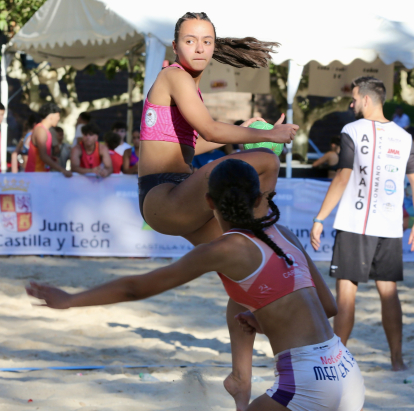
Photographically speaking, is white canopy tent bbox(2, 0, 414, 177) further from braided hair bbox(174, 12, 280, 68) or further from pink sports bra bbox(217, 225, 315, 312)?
pink sports bra bbox(217, 225, 315, 312)

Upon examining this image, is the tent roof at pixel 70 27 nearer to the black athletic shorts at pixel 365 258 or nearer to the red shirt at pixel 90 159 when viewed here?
the red shirt at pixel 90 159

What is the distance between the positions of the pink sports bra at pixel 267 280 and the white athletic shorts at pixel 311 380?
23 cm

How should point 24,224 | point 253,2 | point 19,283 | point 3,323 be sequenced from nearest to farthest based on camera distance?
point 3,323
point 19,283
point 24,224
point 253,2

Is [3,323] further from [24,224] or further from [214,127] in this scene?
[214,127]

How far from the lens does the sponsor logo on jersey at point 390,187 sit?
14.9 feet

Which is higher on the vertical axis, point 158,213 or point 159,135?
point 159,135

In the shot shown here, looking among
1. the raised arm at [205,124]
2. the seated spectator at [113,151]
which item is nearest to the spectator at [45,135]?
the seated spectator at [113,151]

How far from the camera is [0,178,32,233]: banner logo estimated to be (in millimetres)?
8180

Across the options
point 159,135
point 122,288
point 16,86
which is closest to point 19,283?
point 159,135

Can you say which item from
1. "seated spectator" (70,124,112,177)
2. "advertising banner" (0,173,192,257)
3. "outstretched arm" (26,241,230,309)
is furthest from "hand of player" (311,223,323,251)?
"seated spectator" (70,124,112,177)

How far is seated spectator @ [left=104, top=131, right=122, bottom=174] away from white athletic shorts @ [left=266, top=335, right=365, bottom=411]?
696cm

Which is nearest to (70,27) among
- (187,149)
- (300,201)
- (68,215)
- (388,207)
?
(68,215)

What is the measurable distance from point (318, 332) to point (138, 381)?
214cm

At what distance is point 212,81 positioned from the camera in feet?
35.3
